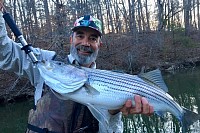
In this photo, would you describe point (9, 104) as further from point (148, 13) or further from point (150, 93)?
point (148, 13)

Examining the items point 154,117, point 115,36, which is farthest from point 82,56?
point 115,36

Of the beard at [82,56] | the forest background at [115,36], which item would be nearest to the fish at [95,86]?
the beard at [82,56]

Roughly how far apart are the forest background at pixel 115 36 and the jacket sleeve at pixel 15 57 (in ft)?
45.7

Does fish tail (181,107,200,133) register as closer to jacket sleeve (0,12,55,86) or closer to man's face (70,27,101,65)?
man's face (70,27,101,65)

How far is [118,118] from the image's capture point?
13.1 ft

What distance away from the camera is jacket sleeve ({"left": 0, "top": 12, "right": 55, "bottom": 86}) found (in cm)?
373

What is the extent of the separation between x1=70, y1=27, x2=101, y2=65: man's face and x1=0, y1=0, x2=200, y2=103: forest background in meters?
13.7

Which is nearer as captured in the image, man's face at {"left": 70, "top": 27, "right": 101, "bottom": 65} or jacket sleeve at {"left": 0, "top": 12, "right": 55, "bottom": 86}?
jacket sleeve at {"left": 0, "top": 12, "right": 55, "bottom": 86}

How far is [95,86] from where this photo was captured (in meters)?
3.25

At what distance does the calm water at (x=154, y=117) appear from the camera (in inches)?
453

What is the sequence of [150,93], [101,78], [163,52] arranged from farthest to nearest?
1. [163,52]
2. [150,93]
3. [101,78]

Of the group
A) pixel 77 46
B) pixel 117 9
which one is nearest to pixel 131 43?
pixel 117 9

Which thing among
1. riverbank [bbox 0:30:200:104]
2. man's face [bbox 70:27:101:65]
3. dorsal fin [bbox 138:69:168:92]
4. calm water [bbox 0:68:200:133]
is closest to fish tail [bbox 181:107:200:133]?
dorsal fin [bbox 138:69:168:92]

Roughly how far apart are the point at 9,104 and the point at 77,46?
16.2 meters
